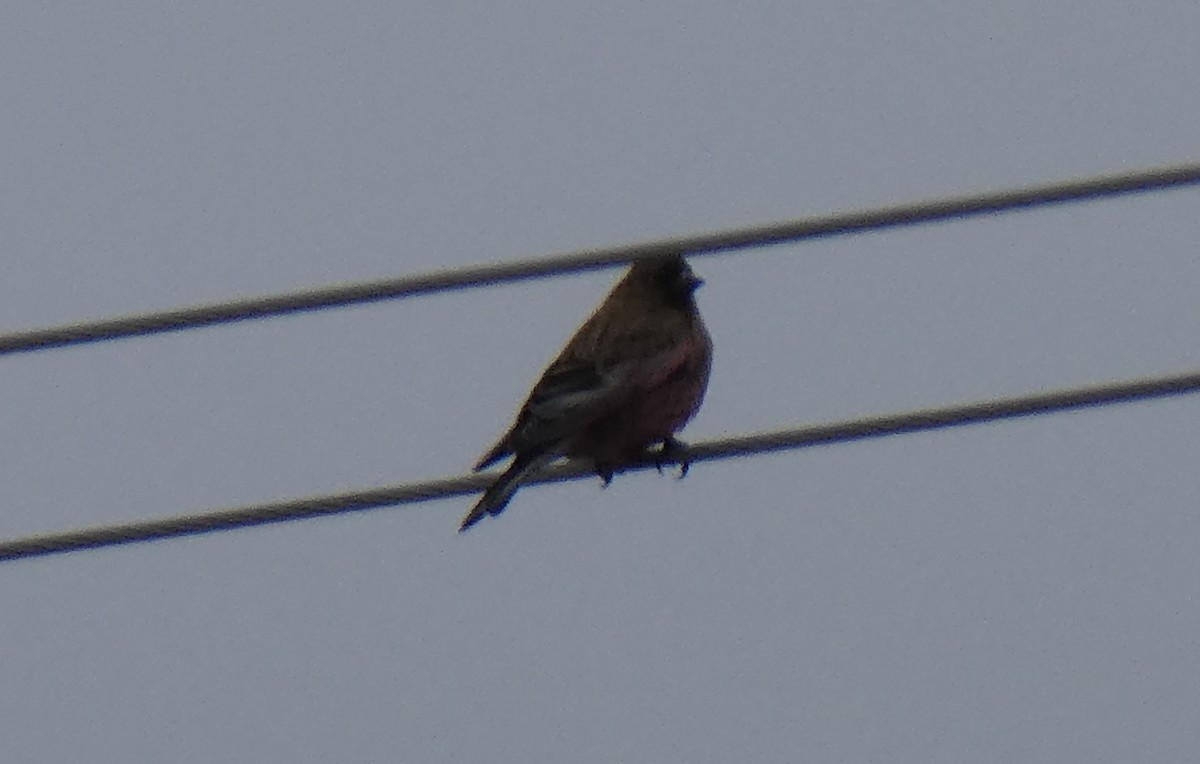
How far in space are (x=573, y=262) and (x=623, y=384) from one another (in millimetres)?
A: 2550

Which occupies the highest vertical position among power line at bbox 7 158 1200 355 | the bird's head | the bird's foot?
power line at bbox 7 158 1200 355

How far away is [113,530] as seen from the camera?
6.99 meters

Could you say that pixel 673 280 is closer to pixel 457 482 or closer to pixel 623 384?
pixel 623 384

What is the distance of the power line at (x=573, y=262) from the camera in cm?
683

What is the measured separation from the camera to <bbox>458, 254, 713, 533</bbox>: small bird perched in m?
8.97

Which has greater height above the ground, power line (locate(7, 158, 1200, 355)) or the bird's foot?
power line (locate(7, 158, 1200, 355))

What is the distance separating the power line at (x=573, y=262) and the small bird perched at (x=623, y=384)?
1.91m

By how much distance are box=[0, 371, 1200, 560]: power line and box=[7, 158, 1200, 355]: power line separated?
50cm

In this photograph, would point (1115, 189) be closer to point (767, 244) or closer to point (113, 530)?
point (767, 244)

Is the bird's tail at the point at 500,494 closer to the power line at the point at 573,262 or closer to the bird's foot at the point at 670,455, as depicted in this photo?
the bird's foot at the point at 670,455

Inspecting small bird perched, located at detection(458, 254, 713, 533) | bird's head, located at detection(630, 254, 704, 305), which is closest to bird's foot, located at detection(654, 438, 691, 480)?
small bird perched, located at detection(458, 254, 713, 533)

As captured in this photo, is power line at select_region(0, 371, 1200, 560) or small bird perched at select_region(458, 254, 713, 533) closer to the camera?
power line at select_region(0, 371, 1200, 560)

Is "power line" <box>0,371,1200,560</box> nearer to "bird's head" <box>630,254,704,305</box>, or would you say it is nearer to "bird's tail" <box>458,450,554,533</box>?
"bird's tail" <box>458,450,554,533</box>

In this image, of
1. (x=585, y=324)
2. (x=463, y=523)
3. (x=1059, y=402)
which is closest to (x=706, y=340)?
(x=585, y=324)
